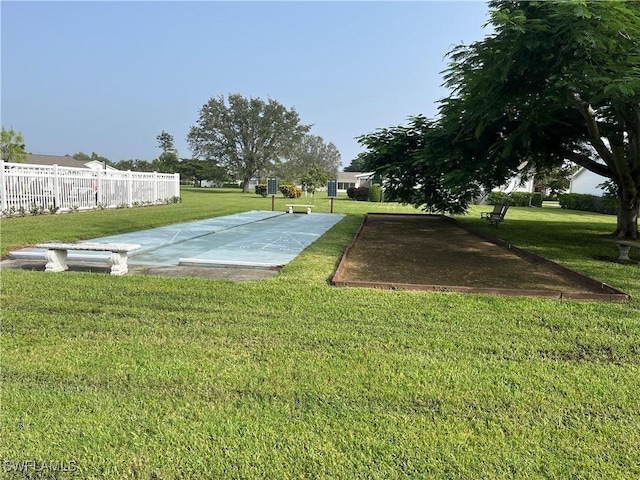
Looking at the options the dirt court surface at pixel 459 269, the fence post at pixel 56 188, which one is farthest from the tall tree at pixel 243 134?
the dirt court surface at pixel 459 269

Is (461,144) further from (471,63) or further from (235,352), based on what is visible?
(235,352)

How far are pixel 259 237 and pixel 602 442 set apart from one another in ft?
30.0

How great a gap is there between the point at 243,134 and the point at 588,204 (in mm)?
41795

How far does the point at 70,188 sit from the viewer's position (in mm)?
16828

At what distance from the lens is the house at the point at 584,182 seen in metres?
33.9

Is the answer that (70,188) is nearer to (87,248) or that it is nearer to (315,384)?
(87,248)

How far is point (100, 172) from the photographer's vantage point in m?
18.6

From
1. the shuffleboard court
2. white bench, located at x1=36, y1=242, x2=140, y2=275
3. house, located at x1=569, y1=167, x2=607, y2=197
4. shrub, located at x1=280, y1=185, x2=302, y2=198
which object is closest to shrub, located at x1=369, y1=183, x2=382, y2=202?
shrub, located at x1=280, y1=185, x2=302, y2=198

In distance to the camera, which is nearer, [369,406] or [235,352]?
[369,406]

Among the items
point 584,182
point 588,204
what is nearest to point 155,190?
point 588,204

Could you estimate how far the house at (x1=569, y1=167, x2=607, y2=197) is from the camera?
3391 centimetres

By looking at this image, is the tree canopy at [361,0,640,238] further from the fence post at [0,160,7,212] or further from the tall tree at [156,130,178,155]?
the tall tree at [156,130,178,155]

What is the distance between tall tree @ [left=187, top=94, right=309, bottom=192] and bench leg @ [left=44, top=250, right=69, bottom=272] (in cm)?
5051

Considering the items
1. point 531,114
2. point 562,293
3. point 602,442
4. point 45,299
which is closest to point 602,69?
point 531,114
